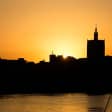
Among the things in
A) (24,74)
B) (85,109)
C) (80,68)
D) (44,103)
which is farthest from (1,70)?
(85,109)

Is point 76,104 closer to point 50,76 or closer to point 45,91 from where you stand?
point 45,91

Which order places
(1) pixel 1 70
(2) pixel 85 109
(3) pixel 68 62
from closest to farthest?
1. (2) pixel 85 109
2. (1) pixel 1 70
3. (3) pixel 68 62

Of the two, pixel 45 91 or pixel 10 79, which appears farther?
pixel 10 79

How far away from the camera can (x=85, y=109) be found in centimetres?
5338

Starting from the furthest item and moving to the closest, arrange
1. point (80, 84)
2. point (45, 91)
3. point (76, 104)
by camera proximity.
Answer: point (80, 84)
point (45, 91)
point (76, 104)

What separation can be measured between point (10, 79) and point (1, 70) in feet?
12.0

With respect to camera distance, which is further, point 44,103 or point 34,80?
point 34,80

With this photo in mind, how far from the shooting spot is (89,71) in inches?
4286

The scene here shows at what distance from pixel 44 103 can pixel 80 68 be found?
4624 centimetres

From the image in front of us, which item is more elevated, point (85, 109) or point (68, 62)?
point (68, 62)

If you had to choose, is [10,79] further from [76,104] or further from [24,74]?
[76,104]

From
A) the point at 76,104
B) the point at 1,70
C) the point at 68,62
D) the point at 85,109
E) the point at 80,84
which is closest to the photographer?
the point at 85,109

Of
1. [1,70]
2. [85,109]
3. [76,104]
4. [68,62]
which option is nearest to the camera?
[85,109]

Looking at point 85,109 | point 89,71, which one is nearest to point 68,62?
point 89,71
